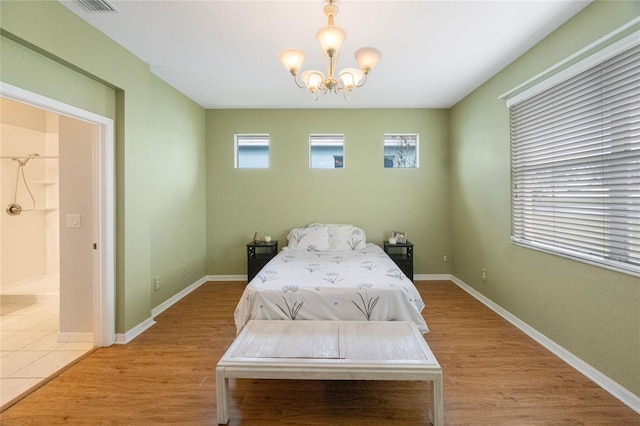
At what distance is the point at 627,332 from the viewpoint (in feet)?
5.82

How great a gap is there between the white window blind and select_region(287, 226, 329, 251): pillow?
2.26 metres

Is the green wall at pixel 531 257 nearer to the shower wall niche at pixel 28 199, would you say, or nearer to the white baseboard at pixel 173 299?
the white baseboard at pixel 173 299

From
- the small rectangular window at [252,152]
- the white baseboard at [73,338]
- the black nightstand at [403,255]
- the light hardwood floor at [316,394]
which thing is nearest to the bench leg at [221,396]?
the light hardwood floor at [316,394]

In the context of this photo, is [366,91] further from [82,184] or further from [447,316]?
[82,184]

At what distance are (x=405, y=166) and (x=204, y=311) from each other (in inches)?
137

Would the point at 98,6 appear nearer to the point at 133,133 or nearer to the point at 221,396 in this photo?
Result: the point at 133,133

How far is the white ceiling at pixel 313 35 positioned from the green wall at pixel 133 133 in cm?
22

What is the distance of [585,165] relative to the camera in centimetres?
209

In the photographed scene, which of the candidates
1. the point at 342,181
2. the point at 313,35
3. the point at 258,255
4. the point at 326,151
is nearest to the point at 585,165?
the point at 313,35

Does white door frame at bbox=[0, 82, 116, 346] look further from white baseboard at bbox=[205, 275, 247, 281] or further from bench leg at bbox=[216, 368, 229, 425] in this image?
white baseboard at bbox=[205, 275, 247, 281]

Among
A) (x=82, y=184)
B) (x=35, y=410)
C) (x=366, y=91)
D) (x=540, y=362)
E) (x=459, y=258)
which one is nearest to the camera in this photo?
(x=35, y=410)

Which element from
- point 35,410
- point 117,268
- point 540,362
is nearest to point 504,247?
point 540,362

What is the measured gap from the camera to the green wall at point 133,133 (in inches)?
72.1

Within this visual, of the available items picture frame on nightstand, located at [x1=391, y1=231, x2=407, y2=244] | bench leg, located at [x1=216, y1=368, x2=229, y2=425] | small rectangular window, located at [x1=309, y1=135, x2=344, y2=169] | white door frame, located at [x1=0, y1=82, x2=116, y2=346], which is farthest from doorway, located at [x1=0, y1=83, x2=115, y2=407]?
picture frame on nightstand, located at [x1=391, y1=231, x2=407, y2=244]
